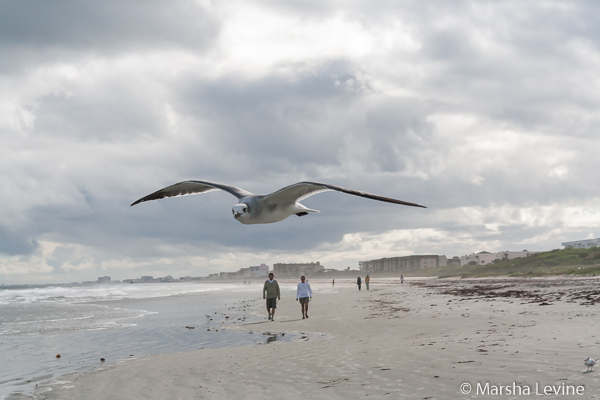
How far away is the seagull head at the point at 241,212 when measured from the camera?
6684 mm

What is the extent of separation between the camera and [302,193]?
8.12m

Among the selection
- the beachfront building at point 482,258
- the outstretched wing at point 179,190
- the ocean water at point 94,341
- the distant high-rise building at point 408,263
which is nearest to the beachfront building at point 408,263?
the distant high-rise building at point 408,263

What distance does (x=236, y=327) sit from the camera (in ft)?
51.9

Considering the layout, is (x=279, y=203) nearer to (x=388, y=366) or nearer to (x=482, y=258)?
(x=388, y=366)

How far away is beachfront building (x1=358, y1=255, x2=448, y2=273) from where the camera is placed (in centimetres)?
14588

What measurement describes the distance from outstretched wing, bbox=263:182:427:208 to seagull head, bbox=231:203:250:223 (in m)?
0.66

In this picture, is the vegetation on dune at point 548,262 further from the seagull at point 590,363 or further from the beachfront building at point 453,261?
the beachfront building at point 453,261

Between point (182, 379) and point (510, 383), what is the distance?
5878 millimetres

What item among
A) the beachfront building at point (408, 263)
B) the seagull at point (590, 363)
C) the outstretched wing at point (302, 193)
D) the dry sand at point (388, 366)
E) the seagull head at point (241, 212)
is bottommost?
the beachfront building at point (408, 263)

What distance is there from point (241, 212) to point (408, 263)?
15006 centimetres

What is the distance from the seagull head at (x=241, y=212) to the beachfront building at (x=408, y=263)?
144 meters

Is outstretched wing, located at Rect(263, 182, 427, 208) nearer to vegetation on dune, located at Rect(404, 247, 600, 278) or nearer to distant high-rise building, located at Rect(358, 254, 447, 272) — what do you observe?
vegetation on dune, located at Rect(404, 247, 600, 278)

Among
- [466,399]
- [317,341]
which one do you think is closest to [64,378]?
[317,341]

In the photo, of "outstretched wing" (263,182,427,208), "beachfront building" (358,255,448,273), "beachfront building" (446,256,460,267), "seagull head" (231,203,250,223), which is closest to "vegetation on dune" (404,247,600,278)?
"outstretched wing" (263,182,427,208)
